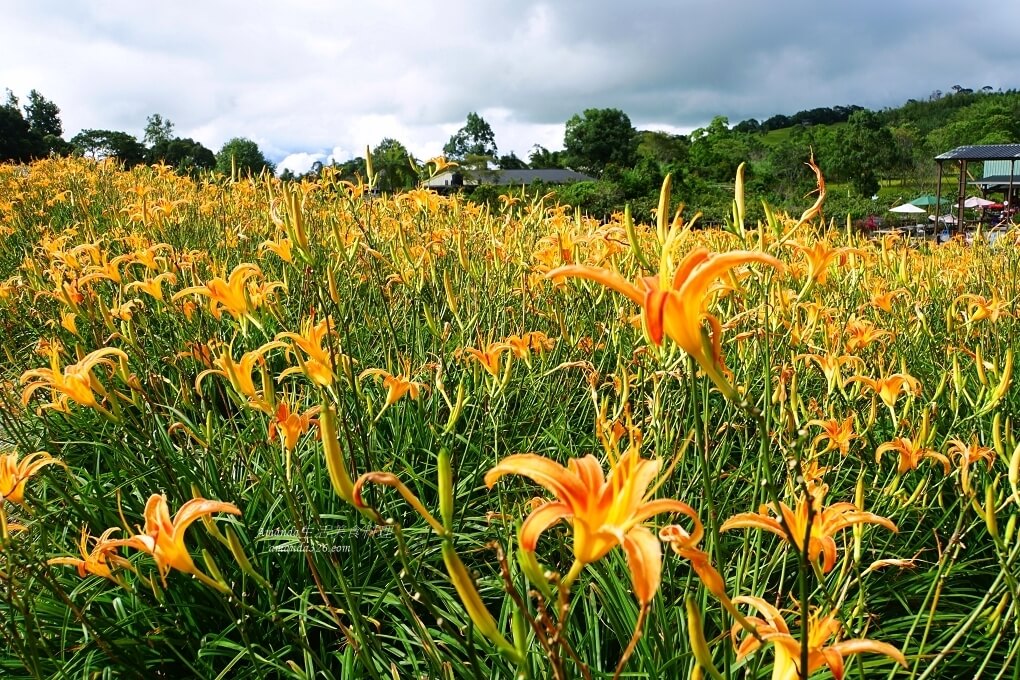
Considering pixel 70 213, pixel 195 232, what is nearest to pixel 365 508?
pixel 195 232

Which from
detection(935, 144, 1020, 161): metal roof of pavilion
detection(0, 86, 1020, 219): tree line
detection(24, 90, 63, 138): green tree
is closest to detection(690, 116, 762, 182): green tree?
detection(0, 86, 1020, 219): tree line

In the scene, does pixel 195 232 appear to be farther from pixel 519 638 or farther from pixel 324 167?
pixel 519 638

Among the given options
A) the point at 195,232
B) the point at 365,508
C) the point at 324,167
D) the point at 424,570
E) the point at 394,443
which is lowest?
the point at 424,570

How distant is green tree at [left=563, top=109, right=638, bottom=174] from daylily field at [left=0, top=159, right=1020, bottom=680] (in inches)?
2945

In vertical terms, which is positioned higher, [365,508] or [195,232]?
[195,232]

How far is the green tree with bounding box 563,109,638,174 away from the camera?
250 feet

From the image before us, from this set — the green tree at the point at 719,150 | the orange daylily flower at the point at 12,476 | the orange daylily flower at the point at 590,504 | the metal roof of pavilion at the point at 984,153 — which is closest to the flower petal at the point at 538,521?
the orange daylily flower at the point at 590,504

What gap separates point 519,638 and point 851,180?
214ft

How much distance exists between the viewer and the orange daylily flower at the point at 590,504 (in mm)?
708

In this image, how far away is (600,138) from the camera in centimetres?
7688

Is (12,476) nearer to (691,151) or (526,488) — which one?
(526,488)

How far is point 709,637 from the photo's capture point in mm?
1764

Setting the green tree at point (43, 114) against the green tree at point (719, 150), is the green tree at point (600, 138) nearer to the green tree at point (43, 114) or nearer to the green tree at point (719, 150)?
the green tree at point (719, 150)

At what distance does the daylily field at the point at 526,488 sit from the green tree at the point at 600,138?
74.8 m
